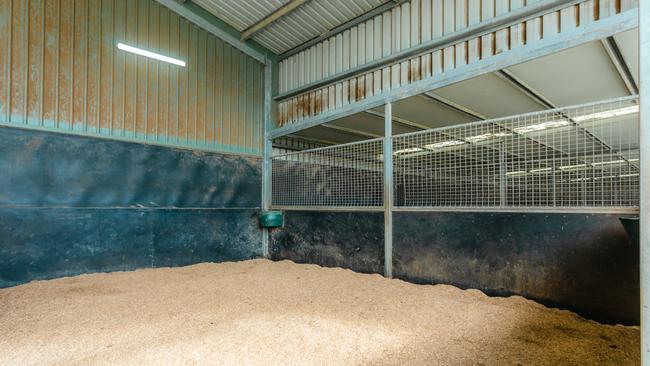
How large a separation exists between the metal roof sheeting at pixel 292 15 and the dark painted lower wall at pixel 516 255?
120 inches

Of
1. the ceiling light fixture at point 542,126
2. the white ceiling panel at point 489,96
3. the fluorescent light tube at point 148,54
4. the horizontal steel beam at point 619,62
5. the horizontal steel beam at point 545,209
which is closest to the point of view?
the horizontal steel beam at point 545,209

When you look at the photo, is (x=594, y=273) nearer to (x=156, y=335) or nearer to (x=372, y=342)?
(x=372, y=342)

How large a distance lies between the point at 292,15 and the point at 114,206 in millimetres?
3890

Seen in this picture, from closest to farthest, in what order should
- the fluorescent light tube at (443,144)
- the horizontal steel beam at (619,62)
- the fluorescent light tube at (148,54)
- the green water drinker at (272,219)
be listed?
the horizontal steel beam at (619,62)
the fluorescent light tube at (148,54)
the green water drinker at (272,219)
the fluorescent light tube at (443,144)

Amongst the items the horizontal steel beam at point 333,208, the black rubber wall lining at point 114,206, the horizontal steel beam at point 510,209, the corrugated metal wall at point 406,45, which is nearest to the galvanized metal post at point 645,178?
the horizontal steel beam at point 510,209

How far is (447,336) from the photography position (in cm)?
239

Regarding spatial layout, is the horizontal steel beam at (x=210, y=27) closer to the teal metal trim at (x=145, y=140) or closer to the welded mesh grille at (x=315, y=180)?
the teal metal trim at (x=145, y=140)

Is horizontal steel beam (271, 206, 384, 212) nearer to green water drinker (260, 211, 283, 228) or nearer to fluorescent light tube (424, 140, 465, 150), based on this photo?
green water drinker (260, 211, 283, 228)

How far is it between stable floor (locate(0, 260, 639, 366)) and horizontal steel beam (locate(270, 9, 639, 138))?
239cm

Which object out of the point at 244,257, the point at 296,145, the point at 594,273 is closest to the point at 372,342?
the point at 594,273

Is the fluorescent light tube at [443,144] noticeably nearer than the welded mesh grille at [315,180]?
No

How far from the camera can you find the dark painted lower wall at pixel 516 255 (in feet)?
9.14

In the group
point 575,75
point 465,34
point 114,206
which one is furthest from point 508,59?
point 114,206

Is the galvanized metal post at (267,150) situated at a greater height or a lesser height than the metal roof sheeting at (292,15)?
lesser
